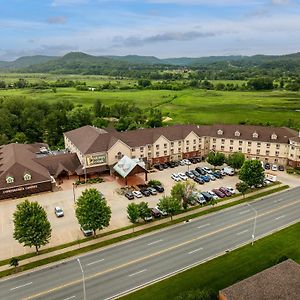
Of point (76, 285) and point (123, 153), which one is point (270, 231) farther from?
point (123, 153)

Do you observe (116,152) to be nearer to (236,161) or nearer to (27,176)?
(27,176)

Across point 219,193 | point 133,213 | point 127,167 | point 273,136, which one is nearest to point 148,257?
point 133,213

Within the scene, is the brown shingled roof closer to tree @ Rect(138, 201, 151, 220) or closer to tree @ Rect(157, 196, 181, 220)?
tree @ Rect(157, 196, 181, 220)

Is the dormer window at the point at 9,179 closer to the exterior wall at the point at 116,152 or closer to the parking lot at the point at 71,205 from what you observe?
the parking lot at the point at 71,205

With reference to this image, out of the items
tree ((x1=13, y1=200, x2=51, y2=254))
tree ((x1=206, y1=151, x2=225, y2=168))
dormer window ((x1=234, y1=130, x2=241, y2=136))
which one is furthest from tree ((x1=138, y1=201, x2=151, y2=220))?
dormer window ((x1=234, y1=130, x2=241, y2=136))

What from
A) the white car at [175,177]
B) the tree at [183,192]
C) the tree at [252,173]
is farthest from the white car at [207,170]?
the tree at [183,192]

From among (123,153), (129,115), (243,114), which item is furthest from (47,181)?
(243,114)
